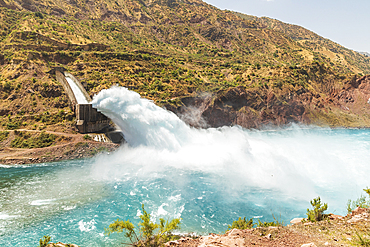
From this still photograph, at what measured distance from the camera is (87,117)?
35.0m

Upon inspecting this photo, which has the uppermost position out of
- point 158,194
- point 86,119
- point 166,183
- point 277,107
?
point 277,107

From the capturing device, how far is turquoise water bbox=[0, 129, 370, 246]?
13945mm

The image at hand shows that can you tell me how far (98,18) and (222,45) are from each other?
5846cm

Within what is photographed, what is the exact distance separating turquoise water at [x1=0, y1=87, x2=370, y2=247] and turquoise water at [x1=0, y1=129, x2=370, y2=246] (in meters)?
0.07

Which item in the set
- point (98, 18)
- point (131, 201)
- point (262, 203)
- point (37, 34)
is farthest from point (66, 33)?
point (262, 203)

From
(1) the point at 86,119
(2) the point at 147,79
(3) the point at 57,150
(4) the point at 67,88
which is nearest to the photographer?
(3) the point at 57,150

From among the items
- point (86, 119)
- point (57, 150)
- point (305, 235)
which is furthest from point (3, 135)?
point (305, 235)

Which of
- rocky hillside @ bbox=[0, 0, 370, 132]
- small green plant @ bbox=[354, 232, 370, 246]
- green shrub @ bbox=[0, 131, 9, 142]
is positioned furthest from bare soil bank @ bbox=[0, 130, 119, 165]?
small green plant @ bbox=[354, 232, 370, 246]

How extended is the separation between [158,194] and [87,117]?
22189 millimetres

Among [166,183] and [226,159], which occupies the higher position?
[226,159]

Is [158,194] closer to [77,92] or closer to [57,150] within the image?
[57,150]

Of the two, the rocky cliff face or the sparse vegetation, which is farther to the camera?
the rocky cliff face

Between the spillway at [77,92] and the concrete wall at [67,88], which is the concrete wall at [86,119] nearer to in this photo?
the concrete wall at [67,88]

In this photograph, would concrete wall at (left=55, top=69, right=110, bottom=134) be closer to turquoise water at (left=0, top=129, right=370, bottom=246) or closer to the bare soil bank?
the bare soil bank
